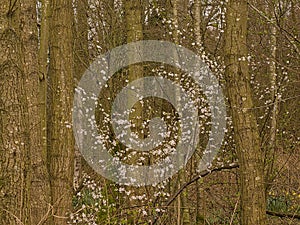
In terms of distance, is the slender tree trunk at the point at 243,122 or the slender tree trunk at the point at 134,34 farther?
the slender tree trunk at the point at 134,34

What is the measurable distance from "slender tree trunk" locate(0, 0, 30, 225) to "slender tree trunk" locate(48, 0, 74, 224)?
2.49 metres

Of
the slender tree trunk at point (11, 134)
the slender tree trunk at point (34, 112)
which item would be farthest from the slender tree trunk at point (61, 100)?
the slender tree trunk at point (11, 134)

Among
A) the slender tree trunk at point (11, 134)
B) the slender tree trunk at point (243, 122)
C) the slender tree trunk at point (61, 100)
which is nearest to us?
the slender tree trunk at point (11, 134)

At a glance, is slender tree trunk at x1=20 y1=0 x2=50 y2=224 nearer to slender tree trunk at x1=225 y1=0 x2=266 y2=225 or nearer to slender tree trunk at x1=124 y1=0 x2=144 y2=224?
slender tree trunk at x1=225 y1=0 x2=266 y2=225

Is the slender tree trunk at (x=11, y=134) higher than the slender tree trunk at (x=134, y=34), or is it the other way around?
the slender tree trunk at (x=134, y=34)

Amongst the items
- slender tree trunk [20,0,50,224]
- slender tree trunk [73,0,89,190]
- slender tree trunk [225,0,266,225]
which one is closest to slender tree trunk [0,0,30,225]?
slender tree trunk [20,0,50,224]

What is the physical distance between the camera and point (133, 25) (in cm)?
815

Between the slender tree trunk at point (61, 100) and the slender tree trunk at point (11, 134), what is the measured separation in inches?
98.2

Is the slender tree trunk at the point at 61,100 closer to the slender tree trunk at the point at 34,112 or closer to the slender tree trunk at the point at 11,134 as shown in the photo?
the slender tree trunk at the point at 34,112

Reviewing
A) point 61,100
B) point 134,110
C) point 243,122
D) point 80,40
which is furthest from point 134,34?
point 80,40

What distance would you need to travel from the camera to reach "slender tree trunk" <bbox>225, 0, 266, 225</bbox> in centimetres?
535

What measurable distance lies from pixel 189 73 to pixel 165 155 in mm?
1791

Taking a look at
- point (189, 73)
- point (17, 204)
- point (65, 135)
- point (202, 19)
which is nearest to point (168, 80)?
point (189, 73)

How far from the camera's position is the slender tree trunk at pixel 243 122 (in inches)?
211
